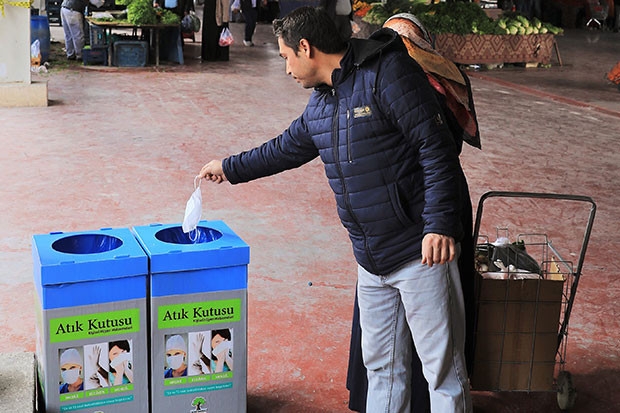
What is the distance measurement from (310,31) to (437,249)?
0.85 m

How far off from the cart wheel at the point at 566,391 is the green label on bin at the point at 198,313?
1.48 meters

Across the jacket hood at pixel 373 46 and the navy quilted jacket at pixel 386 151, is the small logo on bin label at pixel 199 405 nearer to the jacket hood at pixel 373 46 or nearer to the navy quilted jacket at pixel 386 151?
the navy quilted jacket at pixel 386 151

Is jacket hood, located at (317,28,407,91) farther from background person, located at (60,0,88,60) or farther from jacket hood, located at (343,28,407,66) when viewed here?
background person, located at (60,0,88,60)

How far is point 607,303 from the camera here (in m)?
5.02

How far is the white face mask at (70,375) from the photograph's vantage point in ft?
10.1

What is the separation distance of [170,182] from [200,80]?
21.4 ft

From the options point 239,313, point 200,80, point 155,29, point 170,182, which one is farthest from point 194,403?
point 155,29

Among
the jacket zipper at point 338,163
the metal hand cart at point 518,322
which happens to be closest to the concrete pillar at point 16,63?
the metal hand cart at point 518,322

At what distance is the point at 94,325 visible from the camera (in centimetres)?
307

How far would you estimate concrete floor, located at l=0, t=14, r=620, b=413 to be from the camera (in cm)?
420

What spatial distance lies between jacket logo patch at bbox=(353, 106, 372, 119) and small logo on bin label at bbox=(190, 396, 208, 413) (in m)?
1.35

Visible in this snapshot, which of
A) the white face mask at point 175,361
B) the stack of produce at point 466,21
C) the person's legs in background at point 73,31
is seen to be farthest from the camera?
the stack of produce at point 466,21

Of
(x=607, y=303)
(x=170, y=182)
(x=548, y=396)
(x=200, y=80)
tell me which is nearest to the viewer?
(x=548, y=396)

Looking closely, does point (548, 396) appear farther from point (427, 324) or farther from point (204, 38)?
point (204, 38)
